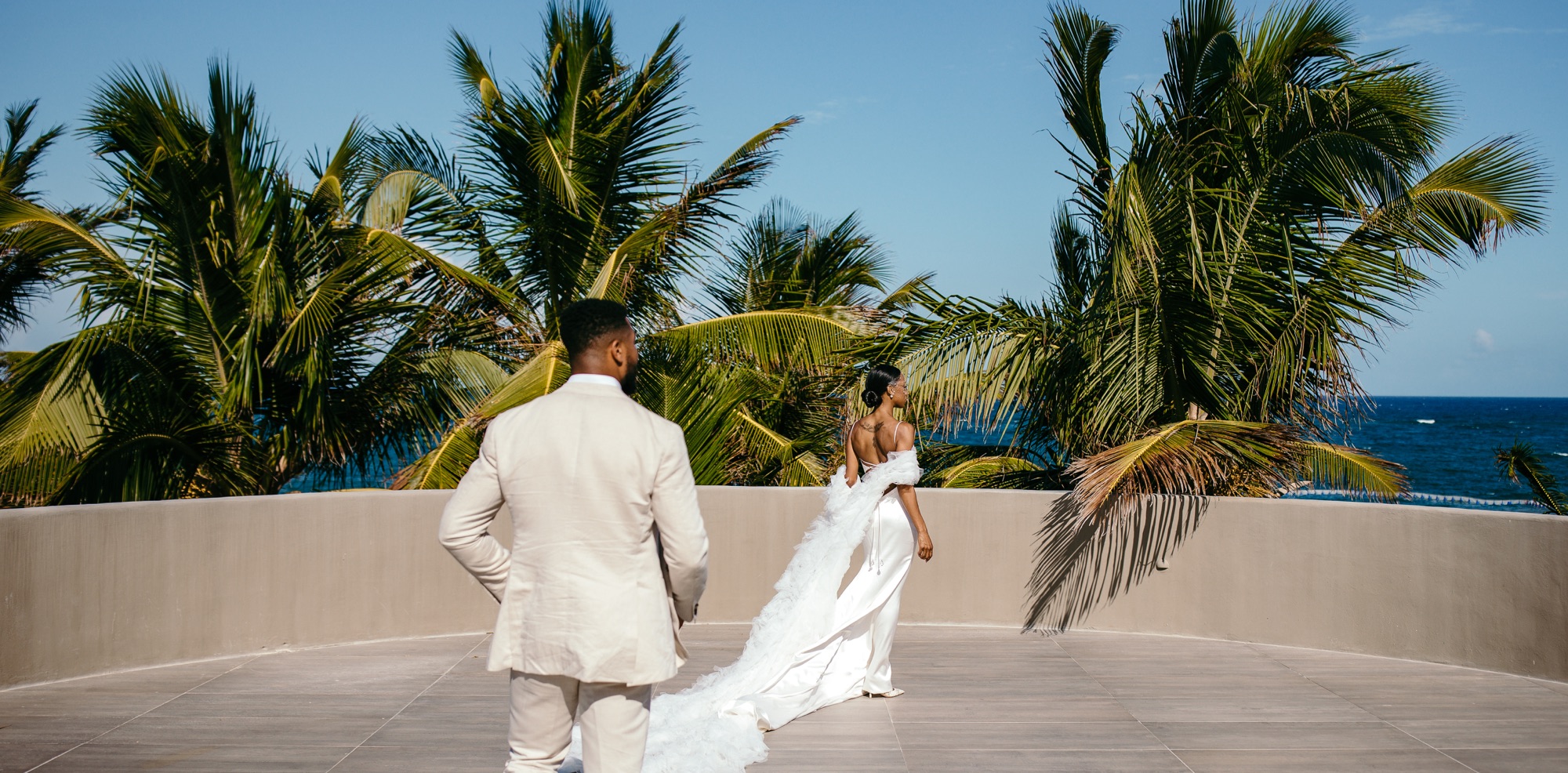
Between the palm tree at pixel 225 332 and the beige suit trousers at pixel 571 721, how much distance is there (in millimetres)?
6286

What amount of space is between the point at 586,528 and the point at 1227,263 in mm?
6670

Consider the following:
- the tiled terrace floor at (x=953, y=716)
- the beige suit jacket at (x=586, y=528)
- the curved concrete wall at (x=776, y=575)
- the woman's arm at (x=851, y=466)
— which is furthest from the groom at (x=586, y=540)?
the curved concrete wall at (x=776, y=575)

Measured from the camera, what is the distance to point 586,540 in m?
3.15

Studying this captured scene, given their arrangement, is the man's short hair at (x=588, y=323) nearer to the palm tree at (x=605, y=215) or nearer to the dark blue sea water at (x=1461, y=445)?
the palm tree at (x=605, y=215)

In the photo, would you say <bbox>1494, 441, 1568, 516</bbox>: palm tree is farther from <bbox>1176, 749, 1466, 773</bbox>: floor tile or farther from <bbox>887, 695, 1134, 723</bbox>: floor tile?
<bbox>887, 695, 1134, 723</bbox>: floor tile

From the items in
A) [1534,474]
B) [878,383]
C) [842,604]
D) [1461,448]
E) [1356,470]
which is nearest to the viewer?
[842,604]

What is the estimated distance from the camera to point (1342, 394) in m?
9.01

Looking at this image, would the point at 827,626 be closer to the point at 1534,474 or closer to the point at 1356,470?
the point at 1356,470

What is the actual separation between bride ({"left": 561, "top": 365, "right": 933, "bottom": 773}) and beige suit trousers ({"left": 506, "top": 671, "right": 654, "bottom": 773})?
226 cm

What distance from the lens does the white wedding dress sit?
576 centimetres

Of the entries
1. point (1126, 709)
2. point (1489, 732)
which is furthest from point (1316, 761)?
point (1489, 732)

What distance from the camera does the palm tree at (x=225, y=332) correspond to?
8.45 metres

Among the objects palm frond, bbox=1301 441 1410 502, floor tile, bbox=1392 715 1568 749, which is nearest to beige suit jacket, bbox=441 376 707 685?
floor tile, bbox=1392 715 1568 749

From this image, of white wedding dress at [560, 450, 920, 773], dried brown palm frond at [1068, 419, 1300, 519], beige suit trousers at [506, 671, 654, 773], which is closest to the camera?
beige suit trousers at [506, 671, 654, 773]
